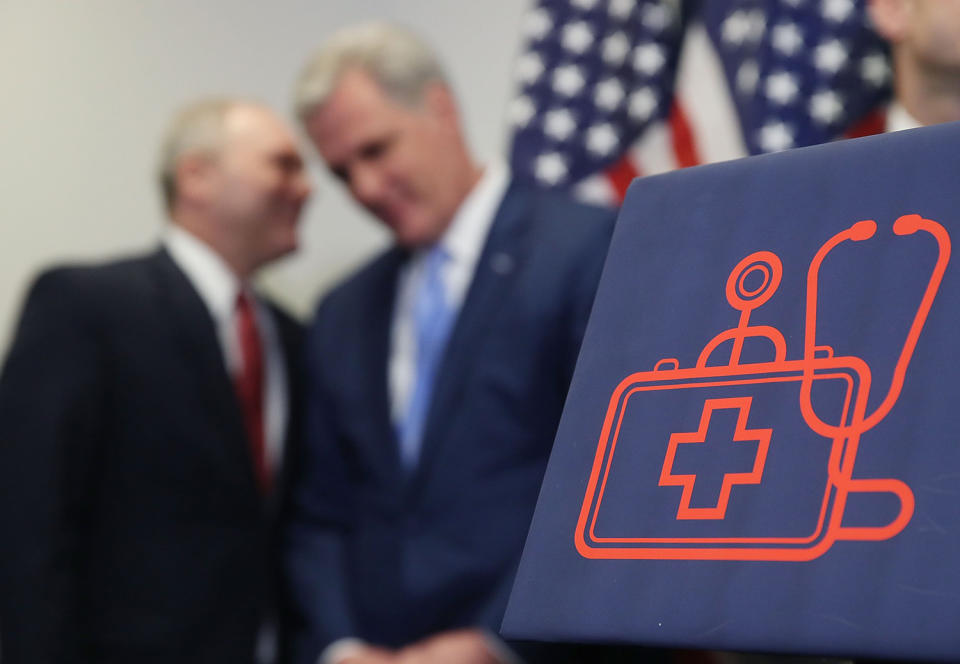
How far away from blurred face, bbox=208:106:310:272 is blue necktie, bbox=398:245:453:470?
476 mm

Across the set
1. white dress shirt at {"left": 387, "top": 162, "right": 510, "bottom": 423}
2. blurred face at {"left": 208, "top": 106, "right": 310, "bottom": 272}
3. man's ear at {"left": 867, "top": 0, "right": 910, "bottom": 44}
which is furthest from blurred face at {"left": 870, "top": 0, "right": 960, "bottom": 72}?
blurred face at {"left": 208, "top": 106, "right": 310, "bottom": 272}

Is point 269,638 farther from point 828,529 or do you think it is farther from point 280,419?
point 828,529

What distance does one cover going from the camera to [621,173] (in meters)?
2.15

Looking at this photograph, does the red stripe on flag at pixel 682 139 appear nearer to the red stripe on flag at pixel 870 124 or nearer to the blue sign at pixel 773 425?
the red stripe on flag at pixel 870 124

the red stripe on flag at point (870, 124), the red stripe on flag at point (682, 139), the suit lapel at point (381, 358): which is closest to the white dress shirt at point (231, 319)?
the suit lapel at point (381, 358)

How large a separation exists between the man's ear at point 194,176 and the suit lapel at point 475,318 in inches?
26.1

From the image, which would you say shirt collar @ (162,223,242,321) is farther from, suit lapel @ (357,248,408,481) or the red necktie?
suit lapel @ (357,248,408,481)

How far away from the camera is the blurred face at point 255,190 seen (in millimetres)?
2275

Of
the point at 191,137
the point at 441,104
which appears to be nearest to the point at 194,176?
the point at 191,137

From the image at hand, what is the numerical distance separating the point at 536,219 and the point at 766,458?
3.77 ft

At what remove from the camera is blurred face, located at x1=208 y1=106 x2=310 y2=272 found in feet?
7.47

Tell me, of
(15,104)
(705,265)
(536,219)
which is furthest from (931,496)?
(15,104)

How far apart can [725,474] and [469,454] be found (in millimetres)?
1002

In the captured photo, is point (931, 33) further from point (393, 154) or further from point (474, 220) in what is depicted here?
point (393, 154)
